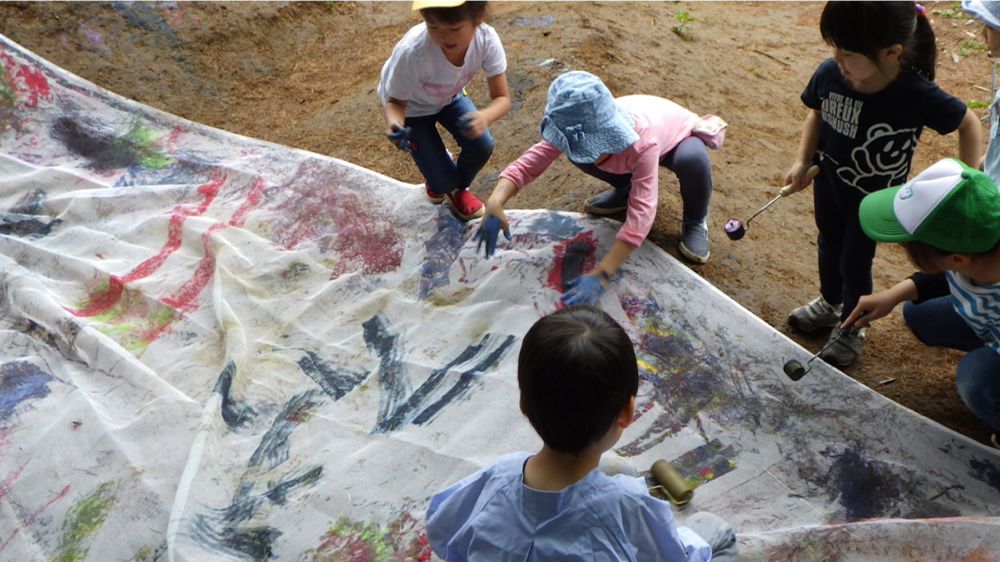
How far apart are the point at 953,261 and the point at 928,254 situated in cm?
5

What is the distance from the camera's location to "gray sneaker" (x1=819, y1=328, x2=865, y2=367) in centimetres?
216

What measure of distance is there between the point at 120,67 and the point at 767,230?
12.6 feet

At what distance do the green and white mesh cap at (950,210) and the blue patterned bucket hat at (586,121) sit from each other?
0.80m

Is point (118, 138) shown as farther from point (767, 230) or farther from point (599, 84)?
point (767, 230)

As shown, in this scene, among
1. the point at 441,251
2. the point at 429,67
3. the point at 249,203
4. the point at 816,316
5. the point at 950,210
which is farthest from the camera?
the point at 249,203

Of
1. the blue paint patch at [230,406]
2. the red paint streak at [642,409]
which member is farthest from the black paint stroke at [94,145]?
the red paint streak at [642,409]

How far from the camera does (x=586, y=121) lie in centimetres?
211

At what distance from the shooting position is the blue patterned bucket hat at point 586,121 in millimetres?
2088

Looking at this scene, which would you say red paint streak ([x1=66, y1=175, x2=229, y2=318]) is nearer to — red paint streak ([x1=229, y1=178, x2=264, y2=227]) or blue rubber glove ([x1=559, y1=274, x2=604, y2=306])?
red paint streak ([x1=229, y1=178, x2=264, y2=227])

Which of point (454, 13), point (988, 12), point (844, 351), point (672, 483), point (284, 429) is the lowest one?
point (844, 351)

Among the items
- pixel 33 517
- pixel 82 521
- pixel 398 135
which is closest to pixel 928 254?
pixel 398 135

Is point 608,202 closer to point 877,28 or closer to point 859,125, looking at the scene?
point 859,125

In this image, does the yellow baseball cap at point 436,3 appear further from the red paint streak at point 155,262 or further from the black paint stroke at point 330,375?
the red paint streak at point 155,262

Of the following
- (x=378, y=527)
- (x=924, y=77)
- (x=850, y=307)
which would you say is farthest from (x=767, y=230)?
(x=378, y=527)
